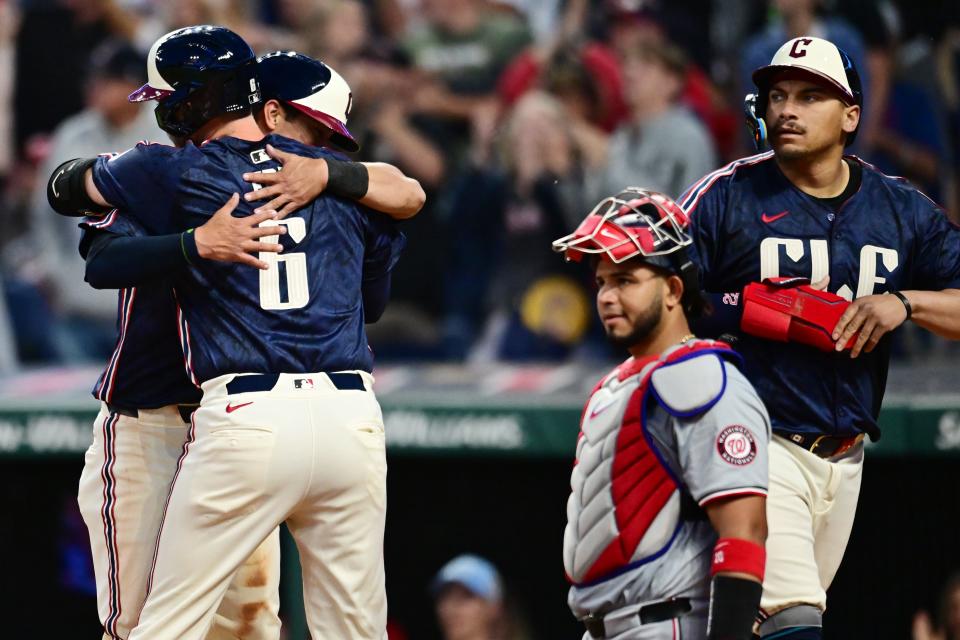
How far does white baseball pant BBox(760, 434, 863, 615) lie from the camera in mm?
Answer: 3133

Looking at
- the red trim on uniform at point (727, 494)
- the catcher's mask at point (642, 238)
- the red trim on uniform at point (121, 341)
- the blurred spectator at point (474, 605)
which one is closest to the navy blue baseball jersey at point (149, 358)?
the red trim on uniform at point (121, 341)

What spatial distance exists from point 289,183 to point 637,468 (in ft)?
3.32

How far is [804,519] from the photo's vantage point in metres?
3.24

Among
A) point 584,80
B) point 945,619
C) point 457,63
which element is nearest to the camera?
point 945,619

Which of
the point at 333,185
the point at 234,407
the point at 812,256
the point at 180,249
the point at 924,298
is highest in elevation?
the point at 333,185

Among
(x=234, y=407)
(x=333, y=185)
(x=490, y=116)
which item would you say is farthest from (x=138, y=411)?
(x=490, y=116)

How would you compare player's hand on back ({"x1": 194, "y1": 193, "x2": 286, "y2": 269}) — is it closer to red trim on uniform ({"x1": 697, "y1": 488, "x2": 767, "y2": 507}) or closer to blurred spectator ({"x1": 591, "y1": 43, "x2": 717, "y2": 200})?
red trim on uniform ({"x1": 697, "y1": 488, "x2": 767, "y2": 507})

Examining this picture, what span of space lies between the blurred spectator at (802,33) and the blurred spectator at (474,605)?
100.0 inches

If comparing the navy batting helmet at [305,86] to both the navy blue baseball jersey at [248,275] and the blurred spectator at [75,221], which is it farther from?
the blurred spectator at [75,221]

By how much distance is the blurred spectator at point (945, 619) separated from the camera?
19.0 ft

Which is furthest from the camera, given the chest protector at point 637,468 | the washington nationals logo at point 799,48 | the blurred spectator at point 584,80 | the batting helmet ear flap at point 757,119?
the blurred spectator at point 584,80

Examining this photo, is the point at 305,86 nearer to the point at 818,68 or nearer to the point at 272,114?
the point at 272,114

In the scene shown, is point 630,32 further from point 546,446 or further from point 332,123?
point 332,123

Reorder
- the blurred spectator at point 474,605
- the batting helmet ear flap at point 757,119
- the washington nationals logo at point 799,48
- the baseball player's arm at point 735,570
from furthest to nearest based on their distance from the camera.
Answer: the blurred spectator at point 474,605
the batting helmet ear flap at point 757,119
the washington nationals logo at point 799,48
the baseball player's arm at point 735,570
